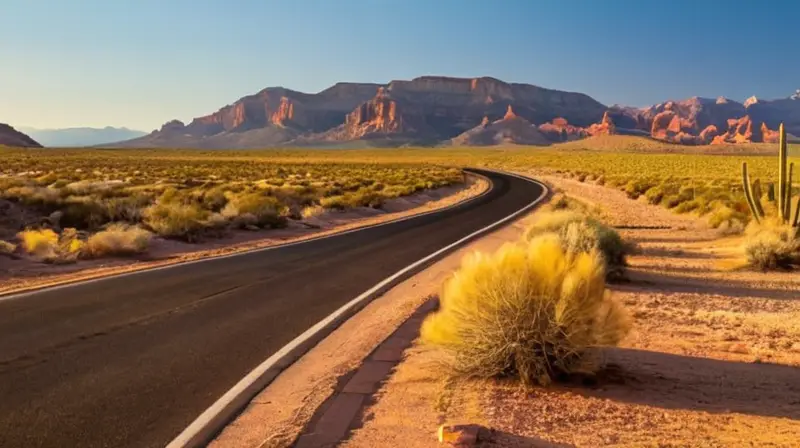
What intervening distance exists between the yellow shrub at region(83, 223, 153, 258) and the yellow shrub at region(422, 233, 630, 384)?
36.0 feet

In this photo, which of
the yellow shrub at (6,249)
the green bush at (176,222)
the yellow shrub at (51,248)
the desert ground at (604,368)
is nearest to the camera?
the desert ground at (604,368)

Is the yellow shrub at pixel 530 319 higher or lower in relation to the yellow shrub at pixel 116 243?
higher

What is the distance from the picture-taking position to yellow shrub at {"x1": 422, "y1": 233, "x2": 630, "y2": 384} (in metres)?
5.71

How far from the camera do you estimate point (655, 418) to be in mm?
5000

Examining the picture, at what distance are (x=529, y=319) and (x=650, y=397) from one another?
120 centimetres

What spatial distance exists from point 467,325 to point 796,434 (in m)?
2.68

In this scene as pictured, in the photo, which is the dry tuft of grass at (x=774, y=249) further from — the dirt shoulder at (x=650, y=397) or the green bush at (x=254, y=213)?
the green bush at (x=254, y=213)

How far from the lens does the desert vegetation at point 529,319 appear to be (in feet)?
18.7

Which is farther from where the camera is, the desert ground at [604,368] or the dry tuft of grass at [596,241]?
the dry tuft of grass at [596,241]

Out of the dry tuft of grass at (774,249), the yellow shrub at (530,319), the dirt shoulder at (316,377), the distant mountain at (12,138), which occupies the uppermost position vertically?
the distant mountain at (12,138)

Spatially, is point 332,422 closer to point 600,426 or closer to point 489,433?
point 489,433

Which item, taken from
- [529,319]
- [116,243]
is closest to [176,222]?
[116,243]

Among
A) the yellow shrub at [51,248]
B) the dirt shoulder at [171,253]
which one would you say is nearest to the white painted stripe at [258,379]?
the dirt shoulder at [171,253]

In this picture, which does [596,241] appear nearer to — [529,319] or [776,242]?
[776,242]
